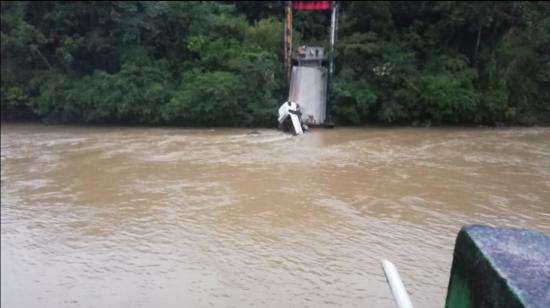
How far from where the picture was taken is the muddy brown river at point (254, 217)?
3818 mm

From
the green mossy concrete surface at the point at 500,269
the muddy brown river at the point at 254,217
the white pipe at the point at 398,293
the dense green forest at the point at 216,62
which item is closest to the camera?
the green mossy concrete surface at the point at 500,269

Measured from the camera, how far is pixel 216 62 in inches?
548

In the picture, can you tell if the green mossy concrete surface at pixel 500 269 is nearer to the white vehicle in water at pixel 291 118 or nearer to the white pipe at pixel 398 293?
the white pipe at pixel 398 293

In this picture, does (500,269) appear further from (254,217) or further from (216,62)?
(216,62)

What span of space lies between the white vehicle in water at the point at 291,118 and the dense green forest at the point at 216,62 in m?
0.76

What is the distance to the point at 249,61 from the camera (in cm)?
1311

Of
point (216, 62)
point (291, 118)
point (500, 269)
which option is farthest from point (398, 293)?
point (216, 62)

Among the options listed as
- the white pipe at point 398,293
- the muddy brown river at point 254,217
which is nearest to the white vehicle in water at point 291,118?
the muddy brown river at point 254,217

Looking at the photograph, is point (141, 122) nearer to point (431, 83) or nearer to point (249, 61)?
point (249, 61)

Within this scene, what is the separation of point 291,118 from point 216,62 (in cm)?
360

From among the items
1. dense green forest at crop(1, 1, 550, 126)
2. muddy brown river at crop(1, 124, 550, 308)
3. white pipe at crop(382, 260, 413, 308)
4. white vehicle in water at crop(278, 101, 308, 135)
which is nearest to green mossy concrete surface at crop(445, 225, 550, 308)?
white pipe at crop(382, 260, 413, 308)

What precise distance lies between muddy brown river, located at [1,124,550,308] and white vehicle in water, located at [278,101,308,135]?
5.28ft

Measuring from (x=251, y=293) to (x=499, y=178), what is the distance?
3.94 meters

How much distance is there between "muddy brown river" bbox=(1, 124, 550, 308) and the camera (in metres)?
3.82
